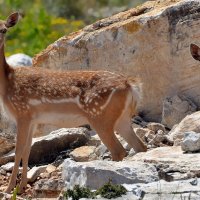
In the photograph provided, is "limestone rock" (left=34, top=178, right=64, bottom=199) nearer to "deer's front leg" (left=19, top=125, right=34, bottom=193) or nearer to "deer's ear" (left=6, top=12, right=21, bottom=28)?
"deer's front leg" (left=19, top=125, right=34, bottom=193)

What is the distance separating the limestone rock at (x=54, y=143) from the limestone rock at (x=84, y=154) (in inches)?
18.1

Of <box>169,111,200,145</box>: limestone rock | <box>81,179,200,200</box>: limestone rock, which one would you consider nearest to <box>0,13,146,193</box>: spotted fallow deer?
<box>169,111,200,145</box>: limestone rock

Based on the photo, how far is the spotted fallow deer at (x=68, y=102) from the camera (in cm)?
1340

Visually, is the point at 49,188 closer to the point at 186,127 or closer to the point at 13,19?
the point at 186,127

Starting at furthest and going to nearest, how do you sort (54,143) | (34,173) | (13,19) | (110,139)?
1. (54,143)
2. (13,19)
3. (34,173)
4. (110,139)

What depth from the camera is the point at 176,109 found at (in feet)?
49.4

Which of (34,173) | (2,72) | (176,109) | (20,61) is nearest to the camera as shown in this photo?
(34,173)

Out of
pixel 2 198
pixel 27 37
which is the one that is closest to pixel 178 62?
pixel 2 198

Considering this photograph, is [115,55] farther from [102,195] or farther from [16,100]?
[102,195]

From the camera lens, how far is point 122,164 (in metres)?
11.1

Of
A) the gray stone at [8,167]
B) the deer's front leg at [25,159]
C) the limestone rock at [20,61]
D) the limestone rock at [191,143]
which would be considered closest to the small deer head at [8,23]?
the deer's front leg at [25,159]

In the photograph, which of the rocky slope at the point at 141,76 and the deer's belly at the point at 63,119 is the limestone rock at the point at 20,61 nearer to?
the rocky slope at the point at 141,76

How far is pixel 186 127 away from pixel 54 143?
223 centimetres

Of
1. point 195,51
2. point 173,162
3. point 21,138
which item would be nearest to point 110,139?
point 21,138
